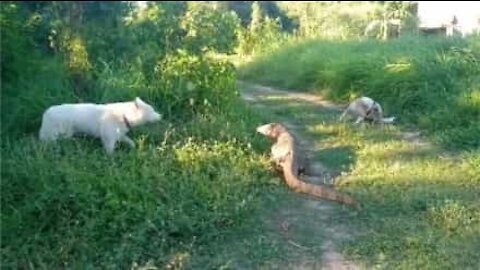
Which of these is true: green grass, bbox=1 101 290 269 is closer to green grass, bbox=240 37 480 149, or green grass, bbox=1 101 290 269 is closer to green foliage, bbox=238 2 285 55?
green grass, bbox=240 37 480 149

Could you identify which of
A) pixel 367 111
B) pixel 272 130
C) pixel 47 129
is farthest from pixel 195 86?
pixel 367 111

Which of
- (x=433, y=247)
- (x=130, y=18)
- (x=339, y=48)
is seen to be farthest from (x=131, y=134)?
(x=130, y=18)

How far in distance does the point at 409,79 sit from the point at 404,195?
3.77 m

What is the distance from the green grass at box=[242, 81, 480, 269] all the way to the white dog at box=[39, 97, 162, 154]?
170 cm

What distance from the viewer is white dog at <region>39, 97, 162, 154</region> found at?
19.4 ft

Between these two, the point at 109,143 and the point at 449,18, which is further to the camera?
the point at 449,18

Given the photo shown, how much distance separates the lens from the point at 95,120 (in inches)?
236

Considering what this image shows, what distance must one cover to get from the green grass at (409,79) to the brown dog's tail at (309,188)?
5.78 feet

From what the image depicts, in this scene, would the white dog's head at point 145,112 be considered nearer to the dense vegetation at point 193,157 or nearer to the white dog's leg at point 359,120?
the dense vegetation at point 193,157

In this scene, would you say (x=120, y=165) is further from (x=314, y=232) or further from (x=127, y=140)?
(x=314, y=232)

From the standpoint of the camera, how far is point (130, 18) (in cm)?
1362

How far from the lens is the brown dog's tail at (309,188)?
4748mm

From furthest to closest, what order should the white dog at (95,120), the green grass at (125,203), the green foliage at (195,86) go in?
1. the green foliage at (195,86)
2. the white dog at (95,120)
3. the green grass at (125,203)

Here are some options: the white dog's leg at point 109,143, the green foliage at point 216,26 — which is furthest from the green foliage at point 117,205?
the green foliage at point 216,26
